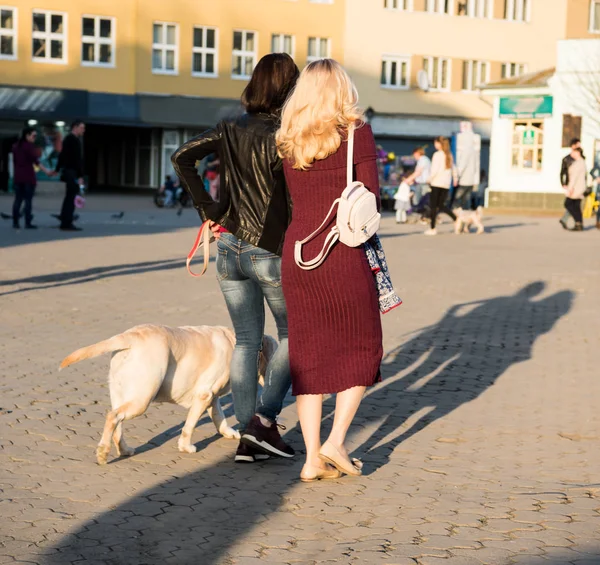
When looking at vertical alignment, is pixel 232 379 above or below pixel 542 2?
below

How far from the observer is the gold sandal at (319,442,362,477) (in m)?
5.55

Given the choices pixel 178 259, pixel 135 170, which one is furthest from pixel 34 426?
pixel 135 170

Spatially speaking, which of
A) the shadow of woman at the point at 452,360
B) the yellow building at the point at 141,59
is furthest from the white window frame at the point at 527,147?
the shadow of woman at the point at 452,360

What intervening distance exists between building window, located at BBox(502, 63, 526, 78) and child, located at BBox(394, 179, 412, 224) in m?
30.6

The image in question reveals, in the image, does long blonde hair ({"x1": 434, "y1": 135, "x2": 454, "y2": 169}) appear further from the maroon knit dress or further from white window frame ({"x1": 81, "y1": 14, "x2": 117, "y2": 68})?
white window frame ({"x1": 81, "y1": 14, "x2": 117, "y2": 68})

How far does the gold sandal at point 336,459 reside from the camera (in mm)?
5555

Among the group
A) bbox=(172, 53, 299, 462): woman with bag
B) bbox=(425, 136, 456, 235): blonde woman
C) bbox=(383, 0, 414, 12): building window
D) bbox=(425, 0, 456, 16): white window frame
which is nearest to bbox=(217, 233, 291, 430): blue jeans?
bbox=(172, 53, 299, 462): woman with bag

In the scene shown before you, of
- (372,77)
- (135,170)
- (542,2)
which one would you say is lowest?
(135,170)

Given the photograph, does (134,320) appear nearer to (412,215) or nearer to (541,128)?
(412,215)

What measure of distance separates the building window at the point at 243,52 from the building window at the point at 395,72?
254 inches

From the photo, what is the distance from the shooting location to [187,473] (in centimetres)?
568

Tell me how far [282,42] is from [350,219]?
49.6 metres

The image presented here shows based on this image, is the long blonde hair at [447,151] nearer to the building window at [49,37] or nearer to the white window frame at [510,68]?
the building window at [49,37]

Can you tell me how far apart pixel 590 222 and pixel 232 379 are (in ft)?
97.4
